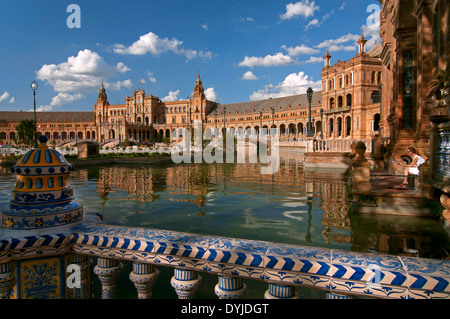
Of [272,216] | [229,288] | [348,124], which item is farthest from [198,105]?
[229,288]

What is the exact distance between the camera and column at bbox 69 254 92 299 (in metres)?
2.63

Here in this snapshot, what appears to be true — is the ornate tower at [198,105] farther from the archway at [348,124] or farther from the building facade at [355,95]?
the archway at [348,124]

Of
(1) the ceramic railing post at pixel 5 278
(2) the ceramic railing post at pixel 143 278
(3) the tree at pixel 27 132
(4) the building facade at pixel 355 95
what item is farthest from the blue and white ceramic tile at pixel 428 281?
(4) the building facade at pixel 355 95

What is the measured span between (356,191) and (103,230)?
7.38m

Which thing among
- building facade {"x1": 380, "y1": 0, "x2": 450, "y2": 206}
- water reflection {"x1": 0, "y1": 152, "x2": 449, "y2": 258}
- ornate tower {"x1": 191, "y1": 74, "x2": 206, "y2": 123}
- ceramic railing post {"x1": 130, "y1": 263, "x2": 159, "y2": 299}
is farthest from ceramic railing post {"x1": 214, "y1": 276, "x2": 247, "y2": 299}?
ornate tower {"x1": 191, "y1": 74, "x2": 206, "y2": 123}

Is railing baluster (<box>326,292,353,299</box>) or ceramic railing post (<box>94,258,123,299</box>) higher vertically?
railing baluster (<box>326,292,353,299</box>)

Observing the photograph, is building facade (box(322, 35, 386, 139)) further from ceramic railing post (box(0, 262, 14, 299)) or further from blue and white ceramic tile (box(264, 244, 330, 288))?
ceramic railing post (box(0, 262, 14, 299))

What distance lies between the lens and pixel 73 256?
2.63 meters

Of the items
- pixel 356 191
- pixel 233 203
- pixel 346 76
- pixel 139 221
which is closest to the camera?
pixel 139 221

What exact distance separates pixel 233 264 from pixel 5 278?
6.00 feet

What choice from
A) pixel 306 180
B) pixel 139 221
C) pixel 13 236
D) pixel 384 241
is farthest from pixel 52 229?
pixel 306 180

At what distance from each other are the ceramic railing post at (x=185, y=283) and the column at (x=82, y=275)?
2.98 feet

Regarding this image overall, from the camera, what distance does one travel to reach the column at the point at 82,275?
2.63 m

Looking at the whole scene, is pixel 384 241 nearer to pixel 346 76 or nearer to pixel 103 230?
pixel 103 230
